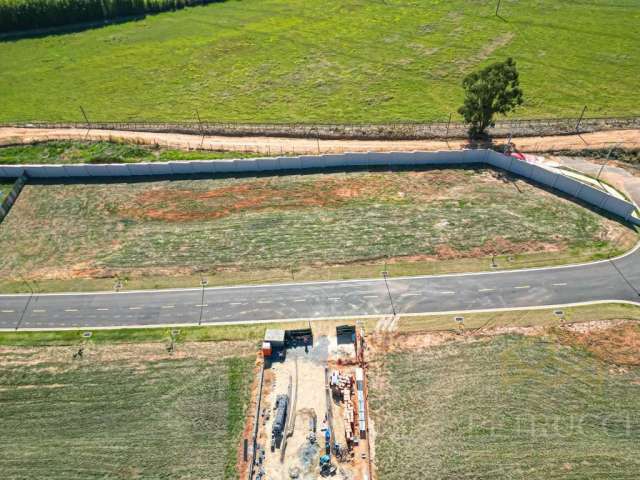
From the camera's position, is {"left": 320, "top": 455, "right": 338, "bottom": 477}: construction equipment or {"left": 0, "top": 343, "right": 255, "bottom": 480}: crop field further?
{"left": 0, "top": 343, "right": 255, "bottom": 480}: crop field

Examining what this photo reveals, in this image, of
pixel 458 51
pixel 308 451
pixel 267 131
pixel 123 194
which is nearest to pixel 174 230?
pixel 123 194

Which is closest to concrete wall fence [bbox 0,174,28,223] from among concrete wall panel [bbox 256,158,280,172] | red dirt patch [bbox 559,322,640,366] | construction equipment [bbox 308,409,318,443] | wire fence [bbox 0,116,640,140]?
wire fence [bbox 0,116,640,140]

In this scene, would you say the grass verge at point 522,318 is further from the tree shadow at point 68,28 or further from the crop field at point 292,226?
the tree shadow at point 68,28

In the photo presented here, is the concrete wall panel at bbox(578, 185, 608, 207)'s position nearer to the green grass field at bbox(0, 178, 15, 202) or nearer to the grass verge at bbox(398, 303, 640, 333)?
the grass verge at bbox(398, 303, 640, 333)

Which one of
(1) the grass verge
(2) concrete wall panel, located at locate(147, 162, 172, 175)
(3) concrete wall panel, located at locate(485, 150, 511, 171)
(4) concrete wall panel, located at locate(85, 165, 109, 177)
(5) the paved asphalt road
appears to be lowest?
(1) the grass verge

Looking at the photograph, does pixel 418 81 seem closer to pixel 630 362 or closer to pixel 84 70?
Result: pixel 630 362

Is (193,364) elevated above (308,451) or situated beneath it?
elevated above
